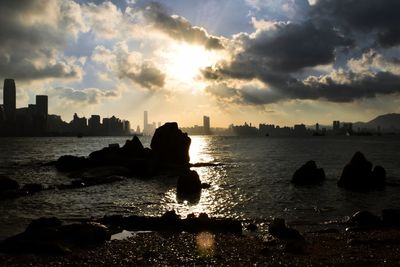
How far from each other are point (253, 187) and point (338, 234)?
27109mm

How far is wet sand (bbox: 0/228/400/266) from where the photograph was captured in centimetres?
1958

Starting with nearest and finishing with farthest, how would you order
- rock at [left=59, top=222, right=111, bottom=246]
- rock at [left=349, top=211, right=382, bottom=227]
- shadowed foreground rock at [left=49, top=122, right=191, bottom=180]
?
1. rock at [left=59, top=222, right=111, bottom=246]
2. rock at [left=349, top=211, right=382, bottom=227]
3. shadowed foreground rock at [left=49, top=122, right=191, bottom=180]

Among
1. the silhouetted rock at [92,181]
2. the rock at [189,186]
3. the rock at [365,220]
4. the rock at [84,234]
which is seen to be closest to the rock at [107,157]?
the silhouetted rock at [92,181]

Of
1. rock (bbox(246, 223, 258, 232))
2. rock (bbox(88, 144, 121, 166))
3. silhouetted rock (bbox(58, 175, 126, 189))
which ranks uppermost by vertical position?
rock (bbox(88, 144, 121, 166))

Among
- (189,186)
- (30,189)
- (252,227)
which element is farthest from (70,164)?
(252,227)

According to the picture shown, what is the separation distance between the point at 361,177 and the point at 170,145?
1730 inches

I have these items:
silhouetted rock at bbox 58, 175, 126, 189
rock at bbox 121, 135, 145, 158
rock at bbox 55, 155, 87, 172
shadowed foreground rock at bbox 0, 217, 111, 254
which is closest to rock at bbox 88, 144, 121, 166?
rock at bbox 121, 135, 145, 158

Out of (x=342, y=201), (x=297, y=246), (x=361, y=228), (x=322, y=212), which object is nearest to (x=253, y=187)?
(x=342, y=201)

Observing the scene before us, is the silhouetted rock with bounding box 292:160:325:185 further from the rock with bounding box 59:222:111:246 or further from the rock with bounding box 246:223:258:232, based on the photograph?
the rock with bounding box 59:222:111:246

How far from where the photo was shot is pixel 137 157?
276ft

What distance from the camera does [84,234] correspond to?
79.2 ft

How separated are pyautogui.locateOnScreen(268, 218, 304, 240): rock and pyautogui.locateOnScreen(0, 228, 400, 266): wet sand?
0.70 metres

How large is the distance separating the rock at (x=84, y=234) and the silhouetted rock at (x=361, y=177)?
3827cm

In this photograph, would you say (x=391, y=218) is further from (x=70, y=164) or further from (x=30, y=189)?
(x=70, y=164)
